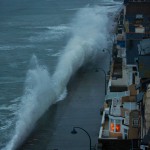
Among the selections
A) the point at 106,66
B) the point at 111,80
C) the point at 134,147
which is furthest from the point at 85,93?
the point at 134,147

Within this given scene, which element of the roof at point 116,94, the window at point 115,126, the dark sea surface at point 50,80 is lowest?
the dark sea surface at point 50,80

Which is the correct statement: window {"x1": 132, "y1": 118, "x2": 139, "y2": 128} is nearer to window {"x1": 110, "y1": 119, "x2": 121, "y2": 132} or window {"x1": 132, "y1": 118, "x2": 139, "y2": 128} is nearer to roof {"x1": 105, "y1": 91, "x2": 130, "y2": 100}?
window {"x1": 110, "y1": 119, "x2": 121, "y2": 132}

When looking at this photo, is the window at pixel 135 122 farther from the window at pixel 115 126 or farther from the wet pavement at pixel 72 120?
the wet pavement at pixel 72 120

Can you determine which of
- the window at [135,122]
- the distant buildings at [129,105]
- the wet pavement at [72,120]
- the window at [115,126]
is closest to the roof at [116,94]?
the distant buildings at [129,105]

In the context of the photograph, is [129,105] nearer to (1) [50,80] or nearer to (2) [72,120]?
(2) [72,120]

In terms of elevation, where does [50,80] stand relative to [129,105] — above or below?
below

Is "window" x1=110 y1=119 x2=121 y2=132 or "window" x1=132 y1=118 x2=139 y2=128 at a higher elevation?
"window" x1=132 y1=118 x2=139 y2=128

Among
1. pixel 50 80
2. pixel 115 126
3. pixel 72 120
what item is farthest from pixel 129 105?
pixel 50 80

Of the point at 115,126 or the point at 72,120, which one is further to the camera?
the point at 72,120

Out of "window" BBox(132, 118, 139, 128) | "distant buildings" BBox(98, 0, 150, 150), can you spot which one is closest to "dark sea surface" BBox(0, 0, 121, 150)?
"distant buildings" BBox(98, 0, 150, 150)
